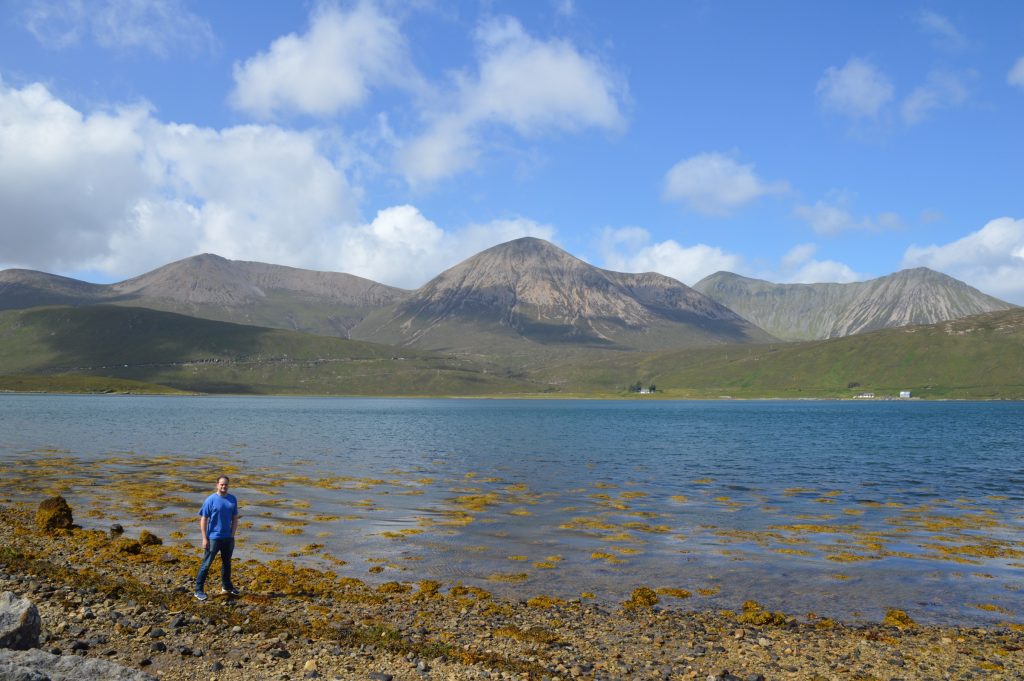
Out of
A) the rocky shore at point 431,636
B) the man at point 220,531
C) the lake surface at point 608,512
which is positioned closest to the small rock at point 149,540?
the lake surface at point 608,512

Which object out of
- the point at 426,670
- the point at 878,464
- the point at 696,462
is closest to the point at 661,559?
the point at 426,670

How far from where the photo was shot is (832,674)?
20.2m

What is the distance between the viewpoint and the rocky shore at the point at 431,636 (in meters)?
19.7

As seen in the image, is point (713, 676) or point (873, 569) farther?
point (873, 569)

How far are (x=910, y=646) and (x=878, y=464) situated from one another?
66.8 metres

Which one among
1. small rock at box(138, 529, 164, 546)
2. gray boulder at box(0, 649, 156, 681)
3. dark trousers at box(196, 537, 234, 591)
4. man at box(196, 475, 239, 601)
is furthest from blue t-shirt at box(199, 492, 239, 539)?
gray boulder at box(0, 649, 156, 681)

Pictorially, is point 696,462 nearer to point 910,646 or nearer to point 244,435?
point 910,646

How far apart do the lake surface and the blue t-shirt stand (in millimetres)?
6405

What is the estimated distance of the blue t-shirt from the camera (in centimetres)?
2641

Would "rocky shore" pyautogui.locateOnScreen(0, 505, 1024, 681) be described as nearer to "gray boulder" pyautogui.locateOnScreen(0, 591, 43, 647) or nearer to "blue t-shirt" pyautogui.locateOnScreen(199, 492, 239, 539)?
"gray boulder" pyautogui.locateOnScreen(0, 591, 43, 647)

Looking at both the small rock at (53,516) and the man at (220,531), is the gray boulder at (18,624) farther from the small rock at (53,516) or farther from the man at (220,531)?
the small rock at (53,516)

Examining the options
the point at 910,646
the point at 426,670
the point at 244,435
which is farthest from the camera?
the point at 244,435

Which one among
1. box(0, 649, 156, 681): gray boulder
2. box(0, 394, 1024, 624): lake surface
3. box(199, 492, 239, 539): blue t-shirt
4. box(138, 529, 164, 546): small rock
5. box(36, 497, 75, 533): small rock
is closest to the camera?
box(0, 649, 156, 681): gray boulder

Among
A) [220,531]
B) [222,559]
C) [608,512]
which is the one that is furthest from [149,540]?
[608,512]
